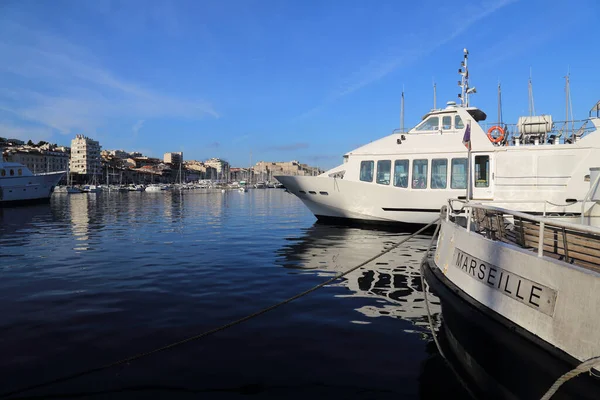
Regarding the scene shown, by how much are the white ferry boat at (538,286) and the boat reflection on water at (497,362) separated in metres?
0.02

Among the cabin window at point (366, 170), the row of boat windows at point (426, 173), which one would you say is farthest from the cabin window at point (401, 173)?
the cabin window at point (366, 170)

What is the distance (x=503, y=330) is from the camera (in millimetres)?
3584

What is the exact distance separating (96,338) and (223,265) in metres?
5.34

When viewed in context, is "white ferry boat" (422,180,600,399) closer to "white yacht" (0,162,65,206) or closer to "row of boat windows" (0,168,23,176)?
"white yacht" (0,162,65,206)

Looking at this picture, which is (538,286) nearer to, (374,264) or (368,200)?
(374,264)

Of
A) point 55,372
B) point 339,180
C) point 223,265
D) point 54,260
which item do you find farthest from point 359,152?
point 55,372

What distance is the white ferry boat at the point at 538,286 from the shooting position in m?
2.86

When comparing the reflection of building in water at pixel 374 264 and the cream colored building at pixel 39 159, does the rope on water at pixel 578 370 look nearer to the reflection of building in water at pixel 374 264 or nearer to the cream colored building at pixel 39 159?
the reflection of building in water at pixel 374 264

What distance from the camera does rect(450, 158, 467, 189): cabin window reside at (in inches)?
688

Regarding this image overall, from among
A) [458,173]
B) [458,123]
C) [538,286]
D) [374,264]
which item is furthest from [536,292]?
[458,123]

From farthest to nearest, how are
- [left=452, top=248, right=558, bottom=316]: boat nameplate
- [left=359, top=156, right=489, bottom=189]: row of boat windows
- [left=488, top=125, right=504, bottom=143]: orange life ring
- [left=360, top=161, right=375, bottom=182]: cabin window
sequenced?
[left=360, top=161, right=375, bottom=182]: cabin window
[left=359, top=156, right=489, bottom=189]: row of boat windows
[left=488, top=125, right=504, bottom=143]: orange life ring
[left=452, top=248, right=558, bottom=316]: boat nameplate

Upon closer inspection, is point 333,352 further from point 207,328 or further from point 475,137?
point 475,137

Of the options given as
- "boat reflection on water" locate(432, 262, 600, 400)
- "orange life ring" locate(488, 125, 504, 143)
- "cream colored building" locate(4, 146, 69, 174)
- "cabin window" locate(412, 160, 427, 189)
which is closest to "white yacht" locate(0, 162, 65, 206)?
"cabin window" locate(412, 160, 427, 189)

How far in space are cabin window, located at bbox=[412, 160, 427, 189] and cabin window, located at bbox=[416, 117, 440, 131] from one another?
187 cm
